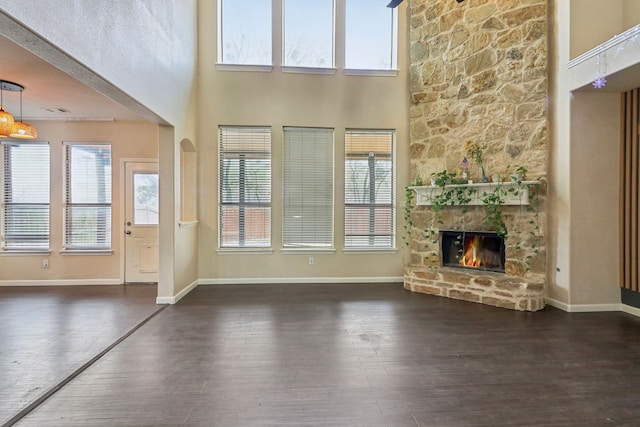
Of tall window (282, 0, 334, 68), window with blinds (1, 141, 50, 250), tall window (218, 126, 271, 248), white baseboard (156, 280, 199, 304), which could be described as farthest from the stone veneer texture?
window with blinds (1, 141, 50, 250)

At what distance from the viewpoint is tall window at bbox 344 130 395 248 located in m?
5.77

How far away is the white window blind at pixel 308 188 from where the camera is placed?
5.69 metres

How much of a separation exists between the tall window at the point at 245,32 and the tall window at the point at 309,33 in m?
0.35

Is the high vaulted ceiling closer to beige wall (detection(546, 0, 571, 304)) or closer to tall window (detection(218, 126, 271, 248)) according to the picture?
tall window (detection(218, 126, 271, 248))

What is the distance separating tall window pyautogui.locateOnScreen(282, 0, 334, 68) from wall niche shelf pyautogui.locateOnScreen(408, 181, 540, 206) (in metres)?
2.74

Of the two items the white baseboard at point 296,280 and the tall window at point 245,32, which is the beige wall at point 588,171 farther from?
the tall window at point 245,32

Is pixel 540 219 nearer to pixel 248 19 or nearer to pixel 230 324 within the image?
pixel 230 324

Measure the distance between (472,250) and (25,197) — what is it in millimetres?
7230

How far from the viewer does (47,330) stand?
3521mm

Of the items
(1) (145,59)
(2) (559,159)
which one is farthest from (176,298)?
(2) (559,159)

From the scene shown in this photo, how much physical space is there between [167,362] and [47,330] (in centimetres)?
177

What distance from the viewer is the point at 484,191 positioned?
4.62 metres

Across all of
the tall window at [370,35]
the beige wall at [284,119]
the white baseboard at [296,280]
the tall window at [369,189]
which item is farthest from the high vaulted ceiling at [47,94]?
the tall window at [370,35]

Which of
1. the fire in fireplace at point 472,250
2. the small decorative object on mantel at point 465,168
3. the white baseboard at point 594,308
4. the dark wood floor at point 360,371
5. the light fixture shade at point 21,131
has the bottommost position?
the dark wood floor at point 360,371
